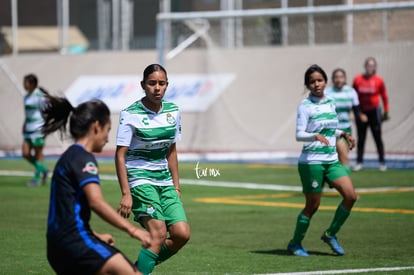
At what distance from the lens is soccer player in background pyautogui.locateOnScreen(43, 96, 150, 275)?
7.06m

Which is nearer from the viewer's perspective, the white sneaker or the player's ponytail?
the player's ponytail

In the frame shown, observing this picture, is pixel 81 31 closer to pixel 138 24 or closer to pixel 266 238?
pixel 138 24

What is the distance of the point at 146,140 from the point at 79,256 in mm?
2879

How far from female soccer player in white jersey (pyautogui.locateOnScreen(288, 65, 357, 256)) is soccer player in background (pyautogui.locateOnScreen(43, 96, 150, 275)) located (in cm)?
525

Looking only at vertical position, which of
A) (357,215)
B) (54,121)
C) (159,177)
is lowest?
(357,215)

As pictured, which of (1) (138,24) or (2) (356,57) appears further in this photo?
(1) (138,24)

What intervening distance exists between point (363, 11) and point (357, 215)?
1005cm

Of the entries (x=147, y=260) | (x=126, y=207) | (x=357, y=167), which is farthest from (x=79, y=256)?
(x=357, y=167)

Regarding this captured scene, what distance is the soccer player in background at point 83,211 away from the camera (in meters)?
7.06

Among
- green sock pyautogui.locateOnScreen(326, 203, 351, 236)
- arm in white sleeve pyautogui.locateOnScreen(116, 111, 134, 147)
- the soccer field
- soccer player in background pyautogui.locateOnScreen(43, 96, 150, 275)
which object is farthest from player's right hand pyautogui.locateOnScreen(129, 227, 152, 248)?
green sock pyautogui.locateOnScreen(326, 203, 351, 236)

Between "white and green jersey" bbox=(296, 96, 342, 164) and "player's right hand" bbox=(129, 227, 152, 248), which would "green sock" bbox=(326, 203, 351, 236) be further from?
"player's right hand" bbox=(129, 227, 152, 248)

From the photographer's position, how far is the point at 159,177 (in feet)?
32.3

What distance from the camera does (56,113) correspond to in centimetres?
775

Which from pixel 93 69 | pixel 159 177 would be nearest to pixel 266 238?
pixel 159 177
